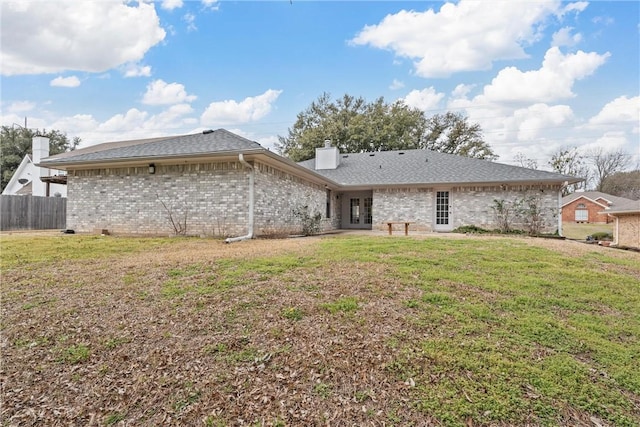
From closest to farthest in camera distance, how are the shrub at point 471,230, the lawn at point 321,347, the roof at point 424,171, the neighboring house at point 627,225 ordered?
the lawn at point 321,347 → the neighboring house at point 627,225 → the shrub at point 471,230 → the roof at point 424,171

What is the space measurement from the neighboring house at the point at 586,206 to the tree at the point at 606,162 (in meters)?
8.01

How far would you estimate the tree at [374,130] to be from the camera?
1093 inches

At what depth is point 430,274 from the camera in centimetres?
461

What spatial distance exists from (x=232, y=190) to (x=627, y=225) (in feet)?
44.6

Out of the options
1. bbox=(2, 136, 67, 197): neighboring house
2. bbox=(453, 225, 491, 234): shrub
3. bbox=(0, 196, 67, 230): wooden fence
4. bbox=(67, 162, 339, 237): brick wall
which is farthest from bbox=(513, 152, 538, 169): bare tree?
bbox=(2, 136, 67, 197): neighboring house

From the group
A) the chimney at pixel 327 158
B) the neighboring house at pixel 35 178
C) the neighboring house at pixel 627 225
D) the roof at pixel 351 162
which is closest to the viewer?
the roof at pixel 351 162

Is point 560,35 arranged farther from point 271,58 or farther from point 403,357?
point 403,357

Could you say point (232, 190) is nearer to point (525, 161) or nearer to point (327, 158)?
point (327, 158)

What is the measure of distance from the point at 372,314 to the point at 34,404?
2.84 m

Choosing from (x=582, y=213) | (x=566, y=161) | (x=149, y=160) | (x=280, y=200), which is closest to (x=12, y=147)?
(x=149, y=160)

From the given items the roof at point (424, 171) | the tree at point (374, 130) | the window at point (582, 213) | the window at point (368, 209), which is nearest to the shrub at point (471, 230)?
the roof at point (424, 171)

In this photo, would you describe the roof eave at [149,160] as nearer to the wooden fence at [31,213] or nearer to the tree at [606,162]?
the wooden fence at [31,213]

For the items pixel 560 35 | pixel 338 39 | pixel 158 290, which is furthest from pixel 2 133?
pixel 560 35

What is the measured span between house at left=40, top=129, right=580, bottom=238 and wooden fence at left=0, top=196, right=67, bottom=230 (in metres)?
5.05
